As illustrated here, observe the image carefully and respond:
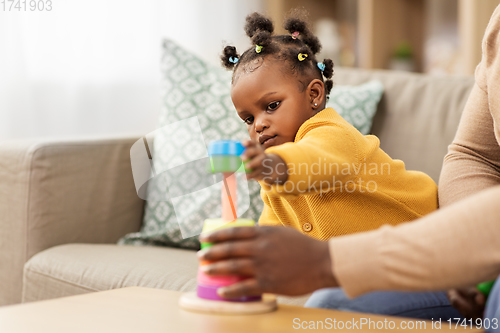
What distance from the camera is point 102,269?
1147 mm

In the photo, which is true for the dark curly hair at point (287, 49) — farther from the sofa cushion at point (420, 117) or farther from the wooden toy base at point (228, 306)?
the wooden toy base at point (228, 306)

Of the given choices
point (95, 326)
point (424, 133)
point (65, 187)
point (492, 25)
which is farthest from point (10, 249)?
point (492, 25)

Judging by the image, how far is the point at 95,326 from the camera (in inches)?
21.9

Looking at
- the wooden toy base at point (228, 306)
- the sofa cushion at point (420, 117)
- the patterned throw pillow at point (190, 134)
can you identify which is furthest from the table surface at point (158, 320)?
the sofa cushion at point (420, 117)

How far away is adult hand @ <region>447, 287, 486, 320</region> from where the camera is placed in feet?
1.83

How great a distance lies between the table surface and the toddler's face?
0.38 metres

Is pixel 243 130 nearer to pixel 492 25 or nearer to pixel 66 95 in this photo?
pixel 492 25

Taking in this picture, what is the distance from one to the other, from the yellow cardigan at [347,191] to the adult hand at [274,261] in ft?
0.56

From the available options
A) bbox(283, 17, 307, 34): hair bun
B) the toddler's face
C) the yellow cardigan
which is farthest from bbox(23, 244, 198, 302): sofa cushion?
bbox(283, 17, 307, 34): hair bun

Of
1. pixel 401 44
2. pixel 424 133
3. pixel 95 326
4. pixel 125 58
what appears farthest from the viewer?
pixel 401 44

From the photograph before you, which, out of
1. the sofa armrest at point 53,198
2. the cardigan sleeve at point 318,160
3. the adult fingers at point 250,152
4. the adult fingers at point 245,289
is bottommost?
the sofa armrest at point 53,198

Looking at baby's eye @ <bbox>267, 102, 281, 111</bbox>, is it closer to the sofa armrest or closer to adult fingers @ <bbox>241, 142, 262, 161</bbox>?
adult fingers @ <bbox>241, 142, 262, 161</bbox>

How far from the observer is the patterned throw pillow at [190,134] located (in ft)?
4.34

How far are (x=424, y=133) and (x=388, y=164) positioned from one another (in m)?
0.45
